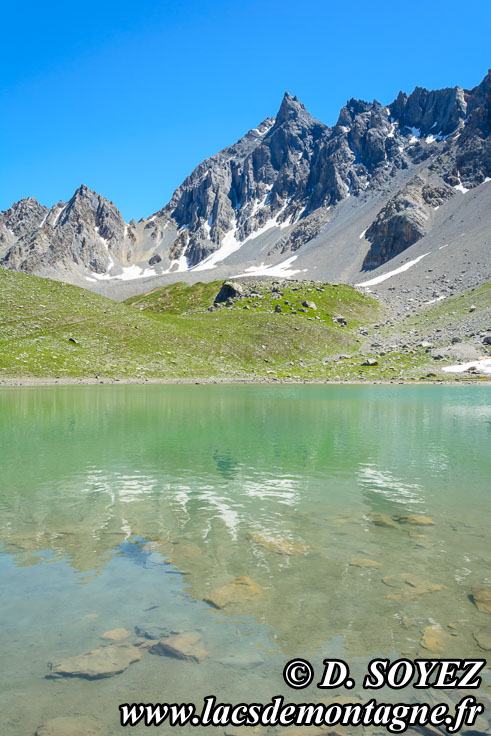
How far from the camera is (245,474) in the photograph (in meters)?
20.3

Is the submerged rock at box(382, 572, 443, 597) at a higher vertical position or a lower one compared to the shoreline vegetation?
lower

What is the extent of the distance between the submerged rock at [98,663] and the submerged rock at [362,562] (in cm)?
556

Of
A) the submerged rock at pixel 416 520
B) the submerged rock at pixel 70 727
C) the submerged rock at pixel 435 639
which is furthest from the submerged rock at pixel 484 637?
the submerged rock at pixel 70 727

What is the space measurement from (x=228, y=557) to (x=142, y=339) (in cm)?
9588

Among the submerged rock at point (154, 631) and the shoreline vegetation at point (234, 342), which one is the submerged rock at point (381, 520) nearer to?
the submerged rock at point (154, 631)

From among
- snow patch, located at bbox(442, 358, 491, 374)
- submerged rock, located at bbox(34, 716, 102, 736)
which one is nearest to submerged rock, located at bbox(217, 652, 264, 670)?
submerged rock, located at bbox(34, 716, 102, 736)

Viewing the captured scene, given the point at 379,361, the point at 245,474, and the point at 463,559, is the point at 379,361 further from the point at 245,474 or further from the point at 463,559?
the point at 463,559

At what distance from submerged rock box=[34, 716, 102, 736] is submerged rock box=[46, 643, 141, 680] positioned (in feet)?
2.74

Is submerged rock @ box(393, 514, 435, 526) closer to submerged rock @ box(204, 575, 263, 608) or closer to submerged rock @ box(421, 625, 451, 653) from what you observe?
submerged rock @ box(421, 625, 451, 653)

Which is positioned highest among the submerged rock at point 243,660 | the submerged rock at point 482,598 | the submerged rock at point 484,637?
the submerged rock at point 482,598

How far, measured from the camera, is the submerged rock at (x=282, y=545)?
1180 centimetres

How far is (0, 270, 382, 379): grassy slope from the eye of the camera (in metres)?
90.5

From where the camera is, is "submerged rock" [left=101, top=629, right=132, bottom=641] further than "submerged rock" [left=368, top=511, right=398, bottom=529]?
No

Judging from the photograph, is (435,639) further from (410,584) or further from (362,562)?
(362,562)
